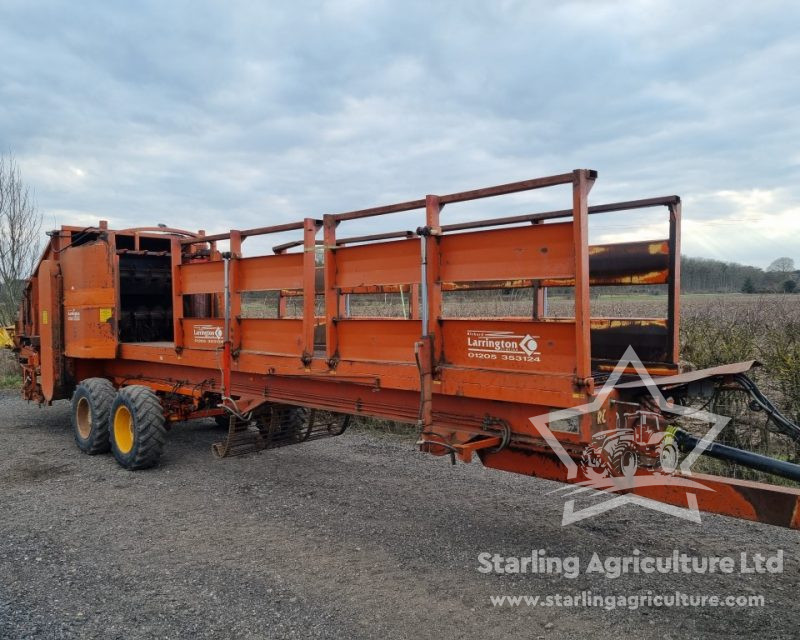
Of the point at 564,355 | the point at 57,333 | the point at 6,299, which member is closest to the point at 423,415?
the point at 564,355

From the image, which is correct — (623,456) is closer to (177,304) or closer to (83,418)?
(177,304)

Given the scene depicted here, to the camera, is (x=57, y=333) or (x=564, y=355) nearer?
(x=564, y=355)

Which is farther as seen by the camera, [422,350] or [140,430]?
[140,430]

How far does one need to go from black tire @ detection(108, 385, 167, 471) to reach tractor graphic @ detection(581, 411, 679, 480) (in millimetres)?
4460

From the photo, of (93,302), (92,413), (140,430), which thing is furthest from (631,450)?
(93,302)

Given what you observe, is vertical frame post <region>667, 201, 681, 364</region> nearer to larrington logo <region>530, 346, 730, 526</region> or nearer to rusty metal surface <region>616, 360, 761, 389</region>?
rusty metal surface <region>616, 360, 761, 389</region>

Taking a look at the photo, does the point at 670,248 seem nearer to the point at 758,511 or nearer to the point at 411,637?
the point at 758,511

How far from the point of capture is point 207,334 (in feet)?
19.6

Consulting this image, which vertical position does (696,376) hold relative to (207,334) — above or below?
below

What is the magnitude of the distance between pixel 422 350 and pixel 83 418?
523cm

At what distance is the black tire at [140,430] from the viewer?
6266 millimetres

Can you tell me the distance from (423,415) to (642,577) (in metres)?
1.77

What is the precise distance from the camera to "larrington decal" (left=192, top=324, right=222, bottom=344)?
19.1 feet

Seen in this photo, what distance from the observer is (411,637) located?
3.29 metres
